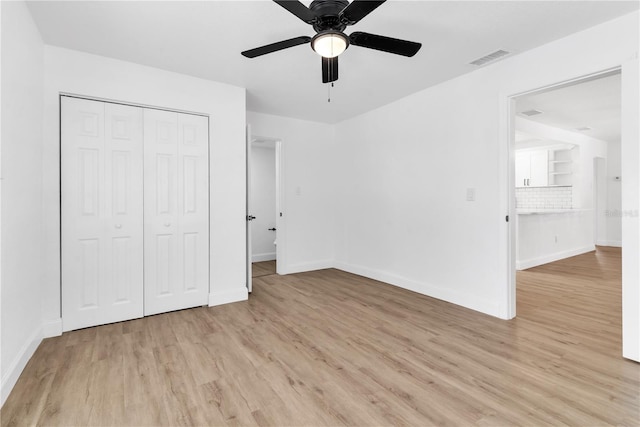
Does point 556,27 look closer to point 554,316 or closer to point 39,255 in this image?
point 554,316

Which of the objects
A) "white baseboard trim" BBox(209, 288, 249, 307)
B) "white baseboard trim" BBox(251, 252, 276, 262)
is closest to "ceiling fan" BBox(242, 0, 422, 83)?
"white baseboard trim" BBox(209, 288, 249, 307)

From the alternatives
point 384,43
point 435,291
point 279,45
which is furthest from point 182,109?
point 435,291

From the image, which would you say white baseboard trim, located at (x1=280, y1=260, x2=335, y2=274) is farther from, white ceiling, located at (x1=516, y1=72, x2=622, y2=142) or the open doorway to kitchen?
white ceiling, located at (x1=516, y1=72, x2=622, y2=142)

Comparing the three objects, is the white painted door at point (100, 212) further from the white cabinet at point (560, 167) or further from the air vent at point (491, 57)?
the white cabinet at point (560, 167)

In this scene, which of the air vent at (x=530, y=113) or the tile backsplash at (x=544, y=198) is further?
the tile backsplash at (x=544, y=198)

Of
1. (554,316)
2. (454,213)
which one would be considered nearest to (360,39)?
(454,213)

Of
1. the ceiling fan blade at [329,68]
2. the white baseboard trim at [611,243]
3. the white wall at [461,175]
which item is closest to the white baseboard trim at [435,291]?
the white wall at [461,175]

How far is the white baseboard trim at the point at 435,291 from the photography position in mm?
3158

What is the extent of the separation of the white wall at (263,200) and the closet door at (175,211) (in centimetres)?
288

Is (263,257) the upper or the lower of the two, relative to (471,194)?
lower

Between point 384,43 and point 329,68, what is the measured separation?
464mm

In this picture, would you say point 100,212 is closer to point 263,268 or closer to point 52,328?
point 52,328

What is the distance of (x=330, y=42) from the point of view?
1.93 m

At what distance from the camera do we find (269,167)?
6.58m
